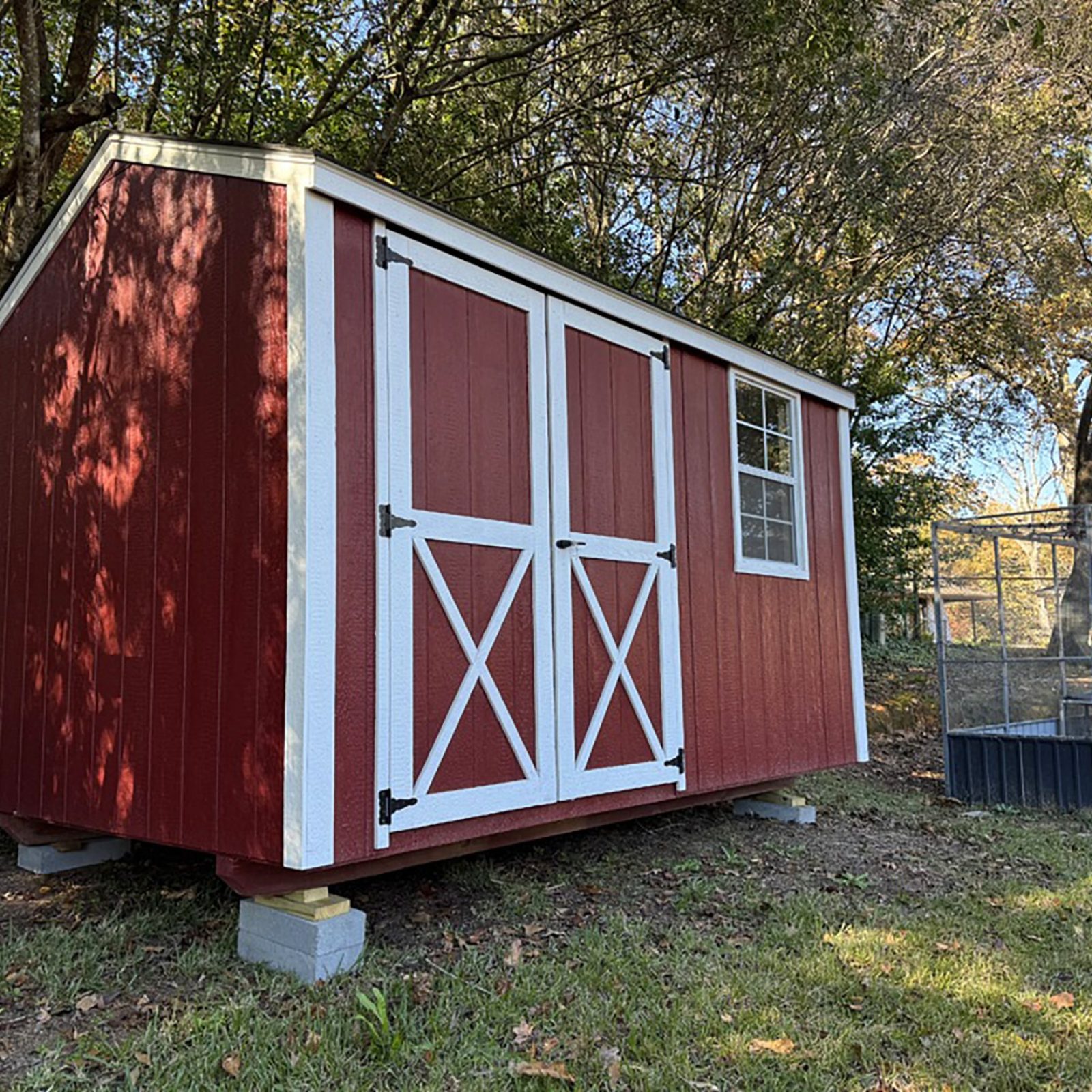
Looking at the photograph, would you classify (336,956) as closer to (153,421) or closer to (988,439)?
(153,421)

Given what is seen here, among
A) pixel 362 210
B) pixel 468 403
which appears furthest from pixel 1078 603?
pixel 362 210

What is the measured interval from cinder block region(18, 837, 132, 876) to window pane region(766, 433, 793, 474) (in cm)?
407

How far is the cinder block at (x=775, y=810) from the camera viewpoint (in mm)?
6223

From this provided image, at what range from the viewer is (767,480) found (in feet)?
19.8

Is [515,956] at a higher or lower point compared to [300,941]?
lower

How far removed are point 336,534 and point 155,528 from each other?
93 centimetres

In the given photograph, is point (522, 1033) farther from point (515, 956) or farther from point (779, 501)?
point (779, 501)

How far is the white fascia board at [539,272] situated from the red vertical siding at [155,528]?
308 millimetres

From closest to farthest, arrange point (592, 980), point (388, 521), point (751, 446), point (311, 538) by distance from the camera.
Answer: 1. point (592, 980)
2. point (311, 538)
3. point (388, 521)
4. point (751, 446)

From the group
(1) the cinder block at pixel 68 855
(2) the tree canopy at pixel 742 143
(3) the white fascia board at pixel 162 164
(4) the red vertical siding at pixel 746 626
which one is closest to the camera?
(3) the white fascia board at pixel 162 164

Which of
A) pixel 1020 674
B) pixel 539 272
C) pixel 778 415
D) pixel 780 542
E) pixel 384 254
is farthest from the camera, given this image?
pixel 1020 674

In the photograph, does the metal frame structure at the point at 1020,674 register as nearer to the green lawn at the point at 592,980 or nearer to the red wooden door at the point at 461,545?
the green lawn at the point at 592,980

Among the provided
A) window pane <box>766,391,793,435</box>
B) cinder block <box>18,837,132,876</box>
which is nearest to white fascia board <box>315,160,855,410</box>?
window pane <box>766,391,793,435</box>

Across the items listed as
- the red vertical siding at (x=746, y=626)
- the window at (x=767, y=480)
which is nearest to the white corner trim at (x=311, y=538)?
the red vertical siding at (x=746, y=626)
